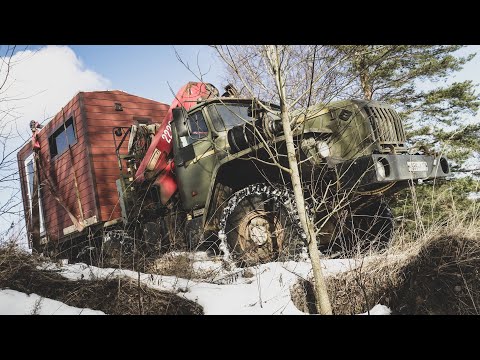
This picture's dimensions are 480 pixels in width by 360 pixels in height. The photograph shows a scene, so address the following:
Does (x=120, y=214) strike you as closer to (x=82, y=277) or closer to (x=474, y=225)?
(x=82, y=277)

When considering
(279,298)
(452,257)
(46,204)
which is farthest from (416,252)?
(46,204)

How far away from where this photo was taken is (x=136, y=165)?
6109mm

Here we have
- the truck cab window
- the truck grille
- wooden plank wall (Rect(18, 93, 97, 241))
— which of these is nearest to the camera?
the truck grille

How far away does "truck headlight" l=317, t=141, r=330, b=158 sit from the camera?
380 cm

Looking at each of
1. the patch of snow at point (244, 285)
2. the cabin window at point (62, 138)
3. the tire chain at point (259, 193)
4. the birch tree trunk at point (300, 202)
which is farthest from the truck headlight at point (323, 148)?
the cabin window at point (62, 138)

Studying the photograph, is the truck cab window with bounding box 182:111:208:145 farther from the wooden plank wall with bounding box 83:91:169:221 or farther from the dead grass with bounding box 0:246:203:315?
the dead grass with bounding box 0:246:203:315

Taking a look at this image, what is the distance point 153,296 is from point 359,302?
1614 millimetres

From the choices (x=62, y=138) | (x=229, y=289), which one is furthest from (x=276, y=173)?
(x=62, y=138)

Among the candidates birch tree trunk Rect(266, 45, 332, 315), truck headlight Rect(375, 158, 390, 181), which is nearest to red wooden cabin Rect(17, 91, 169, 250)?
birch tree trunk Rect(266, 45, 332, 315)

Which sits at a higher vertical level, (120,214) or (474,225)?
(120,214)

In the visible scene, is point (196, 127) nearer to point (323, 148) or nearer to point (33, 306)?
point (323, 148)

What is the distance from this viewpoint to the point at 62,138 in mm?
7035

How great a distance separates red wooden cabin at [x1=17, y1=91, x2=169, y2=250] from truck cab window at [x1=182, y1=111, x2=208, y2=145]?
→ 1886mm

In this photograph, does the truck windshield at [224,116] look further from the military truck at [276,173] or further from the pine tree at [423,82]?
the pine tree at [423,82]
